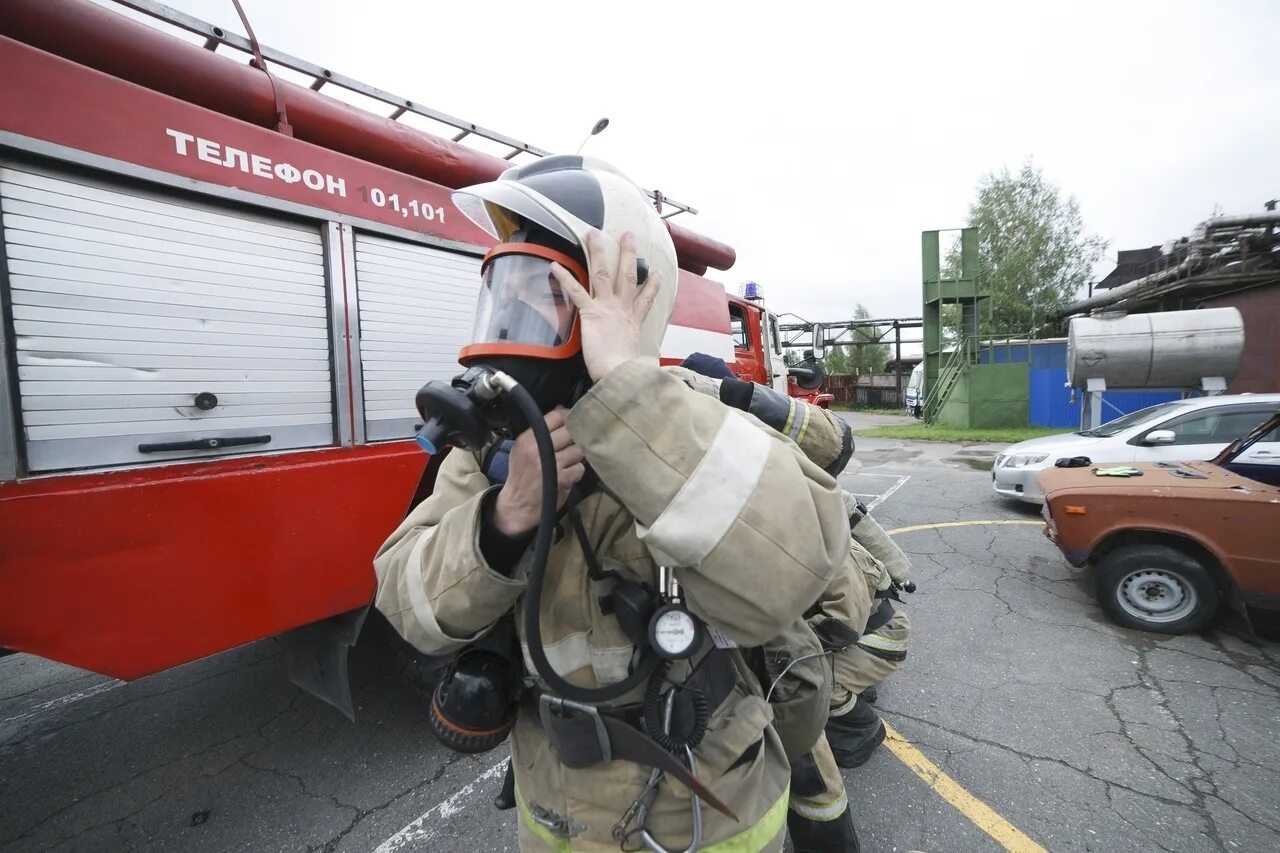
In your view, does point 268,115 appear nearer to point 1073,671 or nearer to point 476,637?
point 476,637

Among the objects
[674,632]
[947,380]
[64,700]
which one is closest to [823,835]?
[674,632]

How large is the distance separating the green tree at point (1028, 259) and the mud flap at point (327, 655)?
24839mm

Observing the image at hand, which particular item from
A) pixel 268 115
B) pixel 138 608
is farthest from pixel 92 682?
pixel 268 115

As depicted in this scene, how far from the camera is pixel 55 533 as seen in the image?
1.68 meters

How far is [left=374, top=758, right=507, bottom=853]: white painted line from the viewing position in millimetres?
2133

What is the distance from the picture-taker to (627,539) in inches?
40.9

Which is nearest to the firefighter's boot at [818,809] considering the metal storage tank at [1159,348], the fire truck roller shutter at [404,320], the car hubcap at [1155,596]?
the fire truck roller shutter at [404,320]

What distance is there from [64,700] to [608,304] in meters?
4.54

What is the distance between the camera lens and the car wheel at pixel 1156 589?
3502 millimetres

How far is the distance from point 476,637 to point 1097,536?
441cm

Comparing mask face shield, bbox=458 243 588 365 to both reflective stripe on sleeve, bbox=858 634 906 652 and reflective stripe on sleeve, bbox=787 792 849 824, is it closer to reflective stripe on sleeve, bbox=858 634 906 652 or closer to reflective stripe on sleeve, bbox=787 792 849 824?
reflective stripe on sleeve, bbox=787 792 849 824

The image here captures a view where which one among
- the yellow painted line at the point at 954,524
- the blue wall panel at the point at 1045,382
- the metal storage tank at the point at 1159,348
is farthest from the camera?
the blue wall panel at the point at 1045,382

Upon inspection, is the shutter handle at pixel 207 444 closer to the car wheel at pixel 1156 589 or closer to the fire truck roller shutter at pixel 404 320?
the fire truck roller shutter at pixel 404 320

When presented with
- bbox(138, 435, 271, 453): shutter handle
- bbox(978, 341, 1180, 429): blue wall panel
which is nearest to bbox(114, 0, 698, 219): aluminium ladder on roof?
bbox(138, 435, 271, 453): shutter handle
